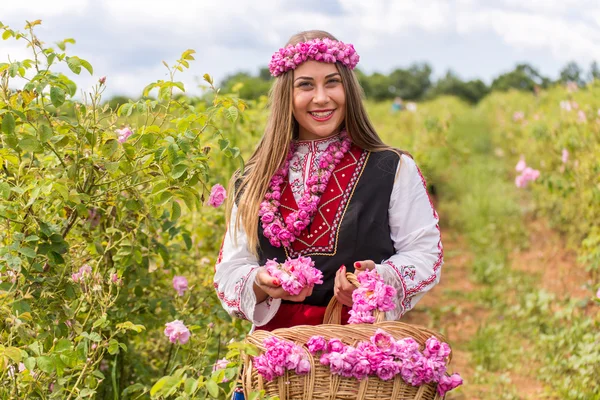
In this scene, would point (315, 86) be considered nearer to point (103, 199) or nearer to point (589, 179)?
point (103, 199)

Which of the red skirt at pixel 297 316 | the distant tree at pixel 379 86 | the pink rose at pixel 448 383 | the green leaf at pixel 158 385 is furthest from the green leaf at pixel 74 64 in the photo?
the distant tree at pixel 379 86

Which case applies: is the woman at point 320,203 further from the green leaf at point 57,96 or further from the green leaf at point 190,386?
the green leaf at point 57,96

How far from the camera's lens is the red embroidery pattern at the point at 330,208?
2.25m

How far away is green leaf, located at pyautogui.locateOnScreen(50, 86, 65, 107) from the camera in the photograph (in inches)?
88.4

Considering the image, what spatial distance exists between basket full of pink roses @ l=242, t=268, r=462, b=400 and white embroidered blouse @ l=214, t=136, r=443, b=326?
314mm

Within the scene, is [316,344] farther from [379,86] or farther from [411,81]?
[411,81]

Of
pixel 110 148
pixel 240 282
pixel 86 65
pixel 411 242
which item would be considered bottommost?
pixel 240 282

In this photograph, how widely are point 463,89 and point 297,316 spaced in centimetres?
3469

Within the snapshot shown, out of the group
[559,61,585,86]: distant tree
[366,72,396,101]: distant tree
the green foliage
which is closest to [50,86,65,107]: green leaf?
the green foliage

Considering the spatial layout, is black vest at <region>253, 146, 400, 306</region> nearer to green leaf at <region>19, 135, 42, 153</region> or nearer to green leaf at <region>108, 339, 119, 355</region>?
green leaf at <region>108, 339, 119, 355</region>

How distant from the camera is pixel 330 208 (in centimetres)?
230

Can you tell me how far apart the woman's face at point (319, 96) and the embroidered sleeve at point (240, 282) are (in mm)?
401

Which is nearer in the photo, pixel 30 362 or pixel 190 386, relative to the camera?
pixel 190 386

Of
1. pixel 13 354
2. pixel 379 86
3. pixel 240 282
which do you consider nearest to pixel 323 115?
pixel 240 282
